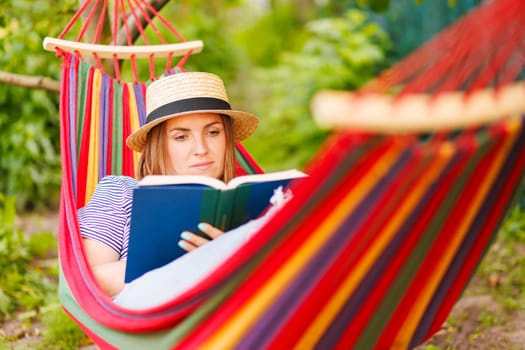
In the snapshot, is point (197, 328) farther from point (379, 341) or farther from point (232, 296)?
point (379, 341)

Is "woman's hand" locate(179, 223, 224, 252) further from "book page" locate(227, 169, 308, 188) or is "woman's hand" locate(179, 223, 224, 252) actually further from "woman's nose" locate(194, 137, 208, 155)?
"woman's nose" locate(194, 137, 208, 155)

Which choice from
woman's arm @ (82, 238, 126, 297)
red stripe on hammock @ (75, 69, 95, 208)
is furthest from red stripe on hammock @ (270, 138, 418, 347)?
red stripe on hammock @ (75, 69, 95, 208)

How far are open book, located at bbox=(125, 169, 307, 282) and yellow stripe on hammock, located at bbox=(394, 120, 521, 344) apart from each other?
0.38 meters

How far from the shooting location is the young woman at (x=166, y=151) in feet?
5.47

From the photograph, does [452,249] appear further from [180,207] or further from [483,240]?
[180,207]

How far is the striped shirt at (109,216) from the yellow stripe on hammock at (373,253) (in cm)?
70

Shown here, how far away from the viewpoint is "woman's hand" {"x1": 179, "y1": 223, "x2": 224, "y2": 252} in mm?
1429

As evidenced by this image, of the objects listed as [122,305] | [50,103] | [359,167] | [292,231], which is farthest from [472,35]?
[50,103]

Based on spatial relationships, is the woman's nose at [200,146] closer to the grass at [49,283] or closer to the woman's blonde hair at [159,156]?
the woman's blonde hair at [159,156]

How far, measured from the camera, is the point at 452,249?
122 centimetres

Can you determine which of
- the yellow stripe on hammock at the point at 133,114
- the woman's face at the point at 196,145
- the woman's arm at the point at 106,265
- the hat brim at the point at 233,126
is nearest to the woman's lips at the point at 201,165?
the woman's face at the point at 196,145

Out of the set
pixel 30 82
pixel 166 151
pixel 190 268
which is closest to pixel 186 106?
pixel 166 151

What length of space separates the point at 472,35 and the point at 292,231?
0.45 metres

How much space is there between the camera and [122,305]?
4.69 ft
